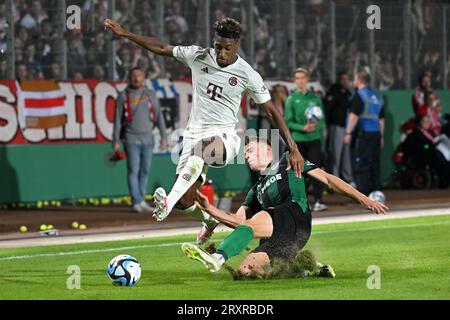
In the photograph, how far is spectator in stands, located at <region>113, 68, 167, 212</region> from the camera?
22484 mm

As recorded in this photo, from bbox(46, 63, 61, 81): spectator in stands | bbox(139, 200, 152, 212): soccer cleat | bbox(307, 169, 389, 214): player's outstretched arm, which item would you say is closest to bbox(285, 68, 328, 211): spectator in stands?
bbox(139, 200, 152, 212): soccer cleat

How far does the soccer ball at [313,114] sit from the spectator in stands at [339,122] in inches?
131

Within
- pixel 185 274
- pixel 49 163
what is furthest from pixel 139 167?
pixel 185 274

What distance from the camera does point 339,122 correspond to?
26.3 metres

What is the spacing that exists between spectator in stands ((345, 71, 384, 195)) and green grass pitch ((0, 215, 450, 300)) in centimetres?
432

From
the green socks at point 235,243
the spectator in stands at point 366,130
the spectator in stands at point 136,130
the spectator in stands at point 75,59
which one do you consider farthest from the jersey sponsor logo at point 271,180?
the spectator in stands at point 75,59

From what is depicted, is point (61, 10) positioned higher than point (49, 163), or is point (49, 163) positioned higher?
point (61, 10)

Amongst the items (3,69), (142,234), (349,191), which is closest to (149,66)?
(3,69)

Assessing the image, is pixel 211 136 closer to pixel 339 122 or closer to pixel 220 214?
pixel 220 214

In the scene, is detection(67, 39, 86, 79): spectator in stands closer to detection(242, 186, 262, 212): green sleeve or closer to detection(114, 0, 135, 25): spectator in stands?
detection(114, 0, 135, 25): spectator in stands
